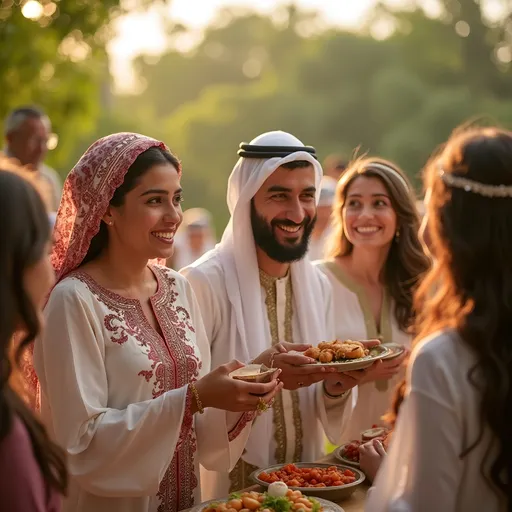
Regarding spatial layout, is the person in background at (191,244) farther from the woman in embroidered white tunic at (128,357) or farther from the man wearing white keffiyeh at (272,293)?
the woman in embroidered white tunic at (128,357)

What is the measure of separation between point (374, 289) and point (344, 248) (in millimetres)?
338

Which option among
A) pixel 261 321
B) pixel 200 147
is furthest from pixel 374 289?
pixel 200 147

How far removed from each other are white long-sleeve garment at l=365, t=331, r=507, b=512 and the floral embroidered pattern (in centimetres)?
123

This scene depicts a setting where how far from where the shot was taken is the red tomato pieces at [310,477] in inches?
151

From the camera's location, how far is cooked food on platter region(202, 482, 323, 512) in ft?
11.2

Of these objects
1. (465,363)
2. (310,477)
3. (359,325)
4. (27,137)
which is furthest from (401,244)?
(27,137)

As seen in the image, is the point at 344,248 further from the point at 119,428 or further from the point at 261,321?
the point at 119,428

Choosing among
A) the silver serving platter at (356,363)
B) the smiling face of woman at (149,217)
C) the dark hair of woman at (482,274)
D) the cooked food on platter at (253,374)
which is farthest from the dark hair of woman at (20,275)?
the silver serving platter at (356,363)

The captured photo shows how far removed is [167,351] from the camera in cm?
375

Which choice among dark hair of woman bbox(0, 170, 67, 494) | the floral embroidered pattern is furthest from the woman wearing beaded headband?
the floral embroidered pattern

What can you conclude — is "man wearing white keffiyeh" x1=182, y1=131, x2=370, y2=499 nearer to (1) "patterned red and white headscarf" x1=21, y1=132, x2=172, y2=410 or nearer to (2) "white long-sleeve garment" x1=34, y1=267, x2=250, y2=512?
(2) "white long-sleeve garment" x1=34, y1=267, x2=250, y2=512

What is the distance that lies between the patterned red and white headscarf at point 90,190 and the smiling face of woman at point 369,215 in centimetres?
204

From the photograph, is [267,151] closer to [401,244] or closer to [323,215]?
[401,244]

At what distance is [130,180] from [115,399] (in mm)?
902
